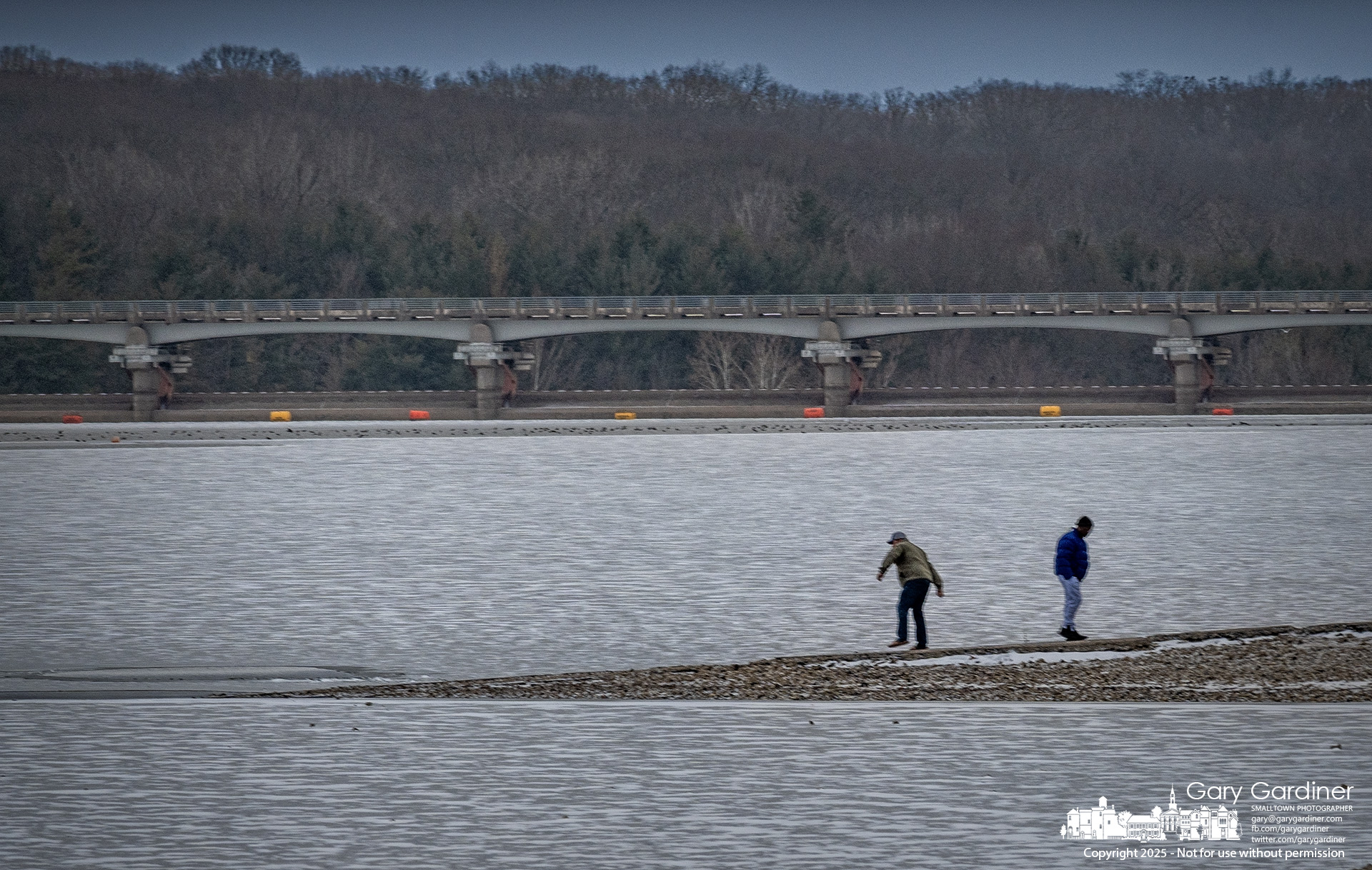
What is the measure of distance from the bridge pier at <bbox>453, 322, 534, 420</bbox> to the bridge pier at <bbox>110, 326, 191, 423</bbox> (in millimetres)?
22644

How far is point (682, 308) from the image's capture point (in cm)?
14238

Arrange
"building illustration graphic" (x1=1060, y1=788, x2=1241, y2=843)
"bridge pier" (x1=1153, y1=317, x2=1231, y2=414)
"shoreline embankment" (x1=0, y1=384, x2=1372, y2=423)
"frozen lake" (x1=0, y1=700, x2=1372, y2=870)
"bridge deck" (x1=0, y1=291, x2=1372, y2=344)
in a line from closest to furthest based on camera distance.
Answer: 1. "frozen lake" (x1=0, y1=700, x2=1372, y2=870)
2. "building illustration graphic" (x1=1060, y1=788, x2=1241, y2=843)
3. "bridge pier" (x1=1153, y1=317, x2=1231, y2=414)
4. "bridge deck" (x1=0, y1=291, x2=1372, y2=344)
5. "shoreline embankment" (x1=0, y1=384, x2=1372, y2=423)

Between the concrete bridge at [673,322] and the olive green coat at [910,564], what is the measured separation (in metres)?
107

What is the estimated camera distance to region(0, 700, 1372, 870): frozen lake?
18.4m

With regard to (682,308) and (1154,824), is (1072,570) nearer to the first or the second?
(1154,824)

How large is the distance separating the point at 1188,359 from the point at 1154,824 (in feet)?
402

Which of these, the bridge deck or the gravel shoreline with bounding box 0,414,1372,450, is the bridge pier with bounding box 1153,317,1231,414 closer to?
the bridge deck

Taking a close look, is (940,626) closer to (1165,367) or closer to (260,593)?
(260,593)

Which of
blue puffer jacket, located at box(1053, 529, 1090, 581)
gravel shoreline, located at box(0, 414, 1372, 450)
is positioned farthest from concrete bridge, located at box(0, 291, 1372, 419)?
blue puffer jacket, located at box(1053, 529, 1090, 581)

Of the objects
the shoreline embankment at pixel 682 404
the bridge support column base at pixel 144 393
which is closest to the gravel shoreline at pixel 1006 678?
the shoreline embankment at pixel 682 404

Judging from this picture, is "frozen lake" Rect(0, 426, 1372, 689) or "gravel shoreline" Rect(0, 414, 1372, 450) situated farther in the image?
"gravel shoreline" Rect(0, 414, 1372, 450)

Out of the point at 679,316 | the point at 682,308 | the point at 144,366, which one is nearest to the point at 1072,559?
the point at 679,316

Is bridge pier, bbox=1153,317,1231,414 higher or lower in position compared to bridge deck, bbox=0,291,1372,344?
lower

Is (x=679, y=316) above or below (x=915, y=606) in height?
above
